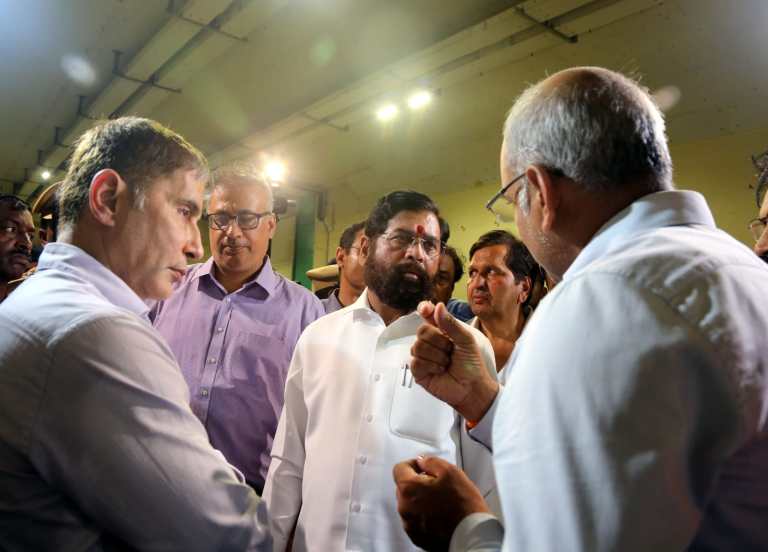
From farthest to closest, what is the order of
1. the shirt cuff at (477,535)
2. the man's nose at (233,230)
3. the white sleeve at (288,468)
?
1. the man's nose at (233,230)
2. the white sleeve at (288,468)
3. the shirt cuff at (477,535)

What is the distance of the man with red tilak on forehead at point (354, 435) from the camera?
1757mm

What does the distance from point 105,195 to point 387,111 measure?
4.49 meters

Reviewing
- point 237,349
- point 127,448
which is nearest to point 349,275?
point 237,349

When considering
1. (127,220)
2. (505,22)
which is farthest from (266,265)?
(505,22)

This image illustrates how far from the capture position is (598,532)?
2.31ft

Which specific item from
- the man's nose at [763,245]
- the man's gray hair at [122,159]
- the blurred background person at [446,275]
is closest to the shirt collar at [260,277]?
the man's gray hair at [122,159]

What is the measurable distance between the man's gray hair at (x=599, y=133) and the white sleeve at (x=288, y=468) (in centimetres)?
135

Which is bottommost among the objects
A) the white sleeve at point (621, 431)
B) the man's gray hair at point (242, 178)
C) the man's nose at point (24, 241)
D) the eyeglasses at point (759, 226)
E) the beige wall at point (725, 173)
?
the white sleeve at point (621, 431)

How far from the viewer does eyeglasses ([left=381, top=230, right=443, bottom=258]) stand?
2.41 metres

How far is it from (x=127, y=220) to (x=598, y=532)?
1254 mm

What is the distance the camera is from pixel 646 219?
922 millimetres

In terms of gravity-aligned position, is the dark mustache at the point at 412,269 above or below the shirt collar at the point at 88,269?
above

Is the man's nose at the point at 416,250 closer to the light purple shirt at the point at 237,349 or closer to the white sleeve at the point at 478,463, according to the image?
the light purple shirt at the point at 237,349

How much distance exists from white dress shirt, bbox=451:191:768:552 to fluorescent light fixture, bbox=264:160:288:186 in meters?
6.89
